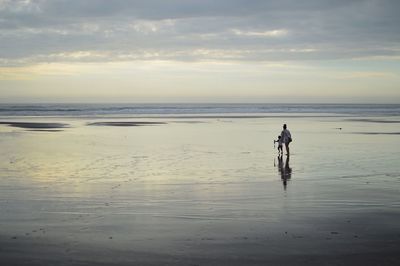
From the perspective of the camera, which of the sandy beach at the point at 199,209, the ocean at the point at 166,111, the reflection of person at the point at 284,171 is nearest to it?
the sandy beach at the point at 199,209

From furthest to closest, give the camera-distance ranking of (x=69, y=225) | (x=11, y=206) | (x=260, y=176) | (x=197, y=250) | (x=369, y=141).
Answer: (x=369, y=141) < (x=260, y=176) < (x=11, y=206) < (x=69, y=225) < (x=197, y=250)

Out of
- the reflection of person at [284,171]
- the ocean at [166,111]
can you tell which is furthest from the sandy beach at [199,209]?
the ocean at [166,111]

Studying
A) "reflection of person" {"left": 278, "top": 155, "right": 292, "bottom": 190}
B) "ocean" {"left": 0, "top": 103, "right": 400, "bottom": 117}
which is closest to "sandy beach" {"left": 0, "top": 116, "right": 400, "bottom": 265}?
"reflection of person" {"left": 278, "top": 155, "right": 292, "bottom": 190}

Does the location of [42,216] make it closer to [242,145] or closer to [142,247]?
[142,247]

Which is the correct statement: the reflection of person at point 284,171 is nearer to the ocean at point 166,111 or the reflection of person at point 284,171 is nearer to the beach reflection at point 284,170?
the beach reflection at point 284,170

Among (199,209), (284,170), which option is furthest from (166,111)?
(199,209)

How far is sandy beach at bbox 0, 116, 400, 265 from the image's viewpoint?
7.71 meters

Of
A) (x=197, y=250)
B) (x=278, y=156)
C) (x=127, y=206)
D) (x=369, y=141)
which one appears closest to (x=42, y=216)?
(x=127, y=206)

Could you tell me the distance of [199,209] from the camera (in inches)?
427

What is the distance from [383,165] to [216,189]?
8.32m

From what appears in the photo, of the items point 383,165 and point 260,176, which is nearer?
point 260,176

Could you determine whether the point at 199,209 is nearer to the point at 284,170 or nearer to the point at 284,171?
the point at 284,171

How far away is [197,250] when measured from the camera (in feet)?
25.8

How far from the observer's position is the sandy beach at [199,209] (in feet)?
25.3
